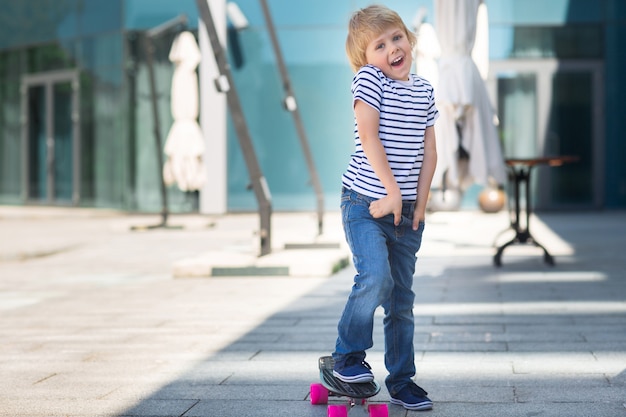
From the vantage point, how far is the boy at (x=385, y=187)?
3.54 m

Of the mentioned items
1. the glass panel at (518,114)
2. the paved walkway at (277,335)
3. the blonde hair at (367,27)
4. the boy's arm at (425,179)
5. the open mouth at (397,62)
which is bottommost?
the paved walkway at (277,335)

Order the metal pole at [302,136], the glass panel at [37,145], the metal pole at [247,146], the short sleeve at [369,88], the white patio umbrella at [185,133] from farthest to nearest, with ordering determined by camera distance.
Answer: the glass panel at [37,145], the white patio umbrella at [185,133], the metal pole at [302,136], the metal pole at [247,146], the short sleeve at [369,88]

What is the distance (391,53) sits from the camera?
141 inches

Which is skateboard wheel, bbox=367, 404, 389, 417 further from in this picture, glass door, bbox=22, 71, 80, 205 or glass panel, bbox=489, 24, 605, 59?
glass door, bbox=22, 71, 80, 205

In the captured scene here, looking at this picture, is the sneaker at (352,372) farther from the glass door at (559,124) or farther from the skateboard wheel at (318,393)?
the glass door at (559,124)

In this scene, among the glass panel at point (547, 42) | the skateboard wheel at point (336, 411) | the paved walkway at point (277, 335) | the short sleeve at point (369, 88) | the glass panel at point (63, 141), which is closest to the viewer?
the skateboard wheel at point (336, 411)

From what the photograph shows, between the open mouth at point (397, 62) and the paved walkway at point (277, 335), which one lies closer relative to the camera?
the open mouth at point (397, 62)

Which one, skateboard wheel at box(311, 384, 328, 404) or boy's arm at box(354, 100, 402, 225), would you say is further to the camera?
skateboard wheel at box(311, 384, 328, 404)

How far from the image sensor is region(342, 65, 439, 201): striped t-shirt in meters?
3.56

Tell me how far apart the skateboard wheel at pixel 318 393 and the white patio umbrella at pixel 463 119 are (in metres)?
5.02

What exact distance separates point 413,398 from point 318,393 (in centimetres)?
35

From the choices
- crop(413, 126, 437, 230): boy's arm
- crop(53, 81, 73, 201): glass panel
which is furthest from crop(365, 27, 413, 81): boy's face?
crop(53, 81, 73, 201): glass panel

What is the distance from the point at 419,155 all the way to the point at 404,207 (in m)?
0.20

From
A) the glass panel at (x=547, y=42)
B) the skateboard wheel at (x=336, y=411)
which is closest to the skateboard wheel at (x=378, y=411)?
the skateboard wheel at (x=336, y=411)
